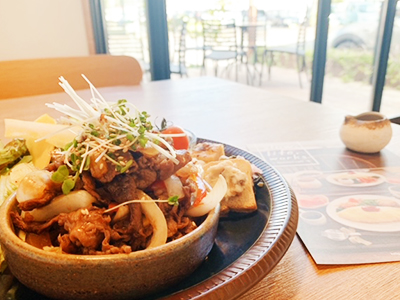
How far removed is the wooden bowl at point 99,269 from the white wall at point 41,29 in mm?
2969

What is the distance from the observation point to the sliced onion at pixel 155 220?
0.55 m

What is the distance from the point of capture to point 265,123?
1.45 m

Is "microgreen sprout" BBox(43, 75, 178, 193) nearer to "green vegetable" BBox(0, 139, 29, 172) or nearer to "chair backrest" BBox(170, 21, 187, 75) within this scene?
"green vegetable" BBox(0, 139, 29, 172)

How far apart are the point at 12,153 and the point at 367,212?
0.88 metres

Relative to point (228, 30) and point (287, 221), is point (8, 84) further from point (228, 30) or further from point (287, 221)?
point (228, 30)

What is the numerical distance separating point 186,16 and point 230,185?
3.30 m

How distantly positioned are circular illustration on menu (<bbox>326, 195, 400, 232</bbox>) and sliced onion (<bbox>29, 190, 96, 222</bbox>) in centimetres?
53

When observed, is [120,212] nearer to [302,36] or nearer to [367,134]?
[367,134]

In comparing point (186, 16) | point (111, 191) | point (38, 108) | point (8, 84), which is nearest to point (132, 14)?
point (186, 16)

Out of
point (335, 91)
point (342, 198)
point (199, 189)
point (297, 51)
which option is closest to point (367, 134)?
point (342, 198)

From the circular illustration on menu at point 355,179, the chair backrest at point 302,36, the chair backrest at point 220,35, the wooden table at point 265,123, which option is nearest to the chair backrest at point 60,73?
the wooden table at point 265,123

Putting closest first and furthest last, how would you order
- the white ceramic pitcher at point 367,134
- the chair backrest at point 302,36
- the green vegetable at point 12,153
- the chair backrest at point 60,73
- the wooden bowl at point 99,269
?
the wooden bowl at point 99,269 → the green vegetable at point 12,153 → the white ceramic pitcher at point 367,134 → the chair backrest at point 60,73 → the chair backrest at point 302,36

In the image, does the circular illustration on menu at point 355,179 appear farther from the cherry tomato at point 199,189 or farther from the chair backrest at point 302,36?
the chair backrest at point 302,36

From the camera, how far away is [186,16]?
12.2 ft
